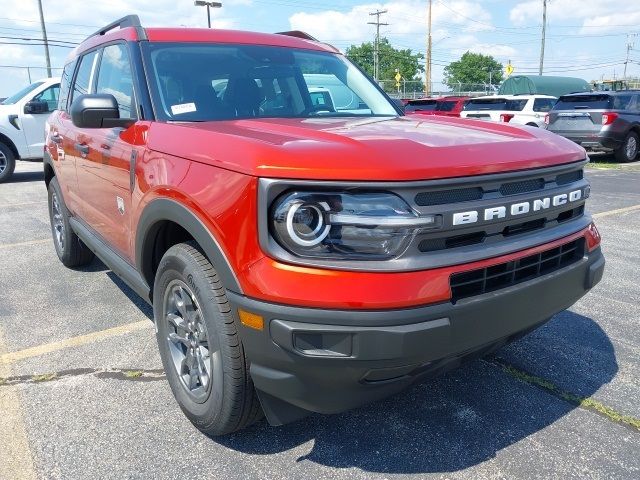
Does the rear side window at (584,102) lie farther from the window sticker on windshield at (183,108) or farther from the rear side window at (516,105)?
the window sticker on windshield at (183,108)

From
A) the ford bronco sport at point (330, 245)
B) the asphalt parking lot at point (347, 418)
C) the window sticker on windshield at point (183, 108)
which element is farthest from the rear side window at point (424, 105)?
the window sticker on windshield at point (183, 108)

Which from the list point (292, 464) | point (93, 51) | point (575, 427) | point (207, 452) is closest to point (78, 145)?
point (93, 51)

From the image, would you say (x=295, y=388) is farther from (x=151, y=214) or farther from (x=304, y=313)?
(x=151, y=214)

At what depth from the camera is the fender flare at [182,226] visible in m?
2.07

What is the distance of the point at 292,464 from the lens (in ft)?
7.72

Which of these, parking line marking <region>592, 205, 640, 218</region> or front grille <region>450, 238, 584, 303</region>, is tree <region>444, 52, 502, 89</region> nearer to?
parking line marking <region>592, 205, 640, 218</region>

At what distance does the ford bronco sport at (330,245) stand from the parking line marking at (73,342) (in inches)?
34.4

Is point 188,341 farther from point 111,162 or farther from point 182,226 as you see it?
point 111,162

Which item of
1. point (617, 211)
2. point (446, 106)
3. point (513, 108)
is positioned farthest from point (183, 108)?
point (446, 106)

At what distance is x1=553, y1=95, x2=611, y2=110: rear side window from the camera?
1343cm

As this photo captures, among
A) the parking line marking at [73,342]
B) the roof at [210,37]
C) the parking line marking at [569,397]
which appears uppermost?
the roof at [210,37]

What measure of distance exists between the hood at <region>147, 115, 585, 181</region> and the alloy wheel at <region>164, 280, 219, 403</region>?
2.14 feet

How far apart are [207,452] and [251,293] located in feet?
2.99

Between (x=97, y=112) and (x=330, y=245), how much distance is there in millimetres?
1643
